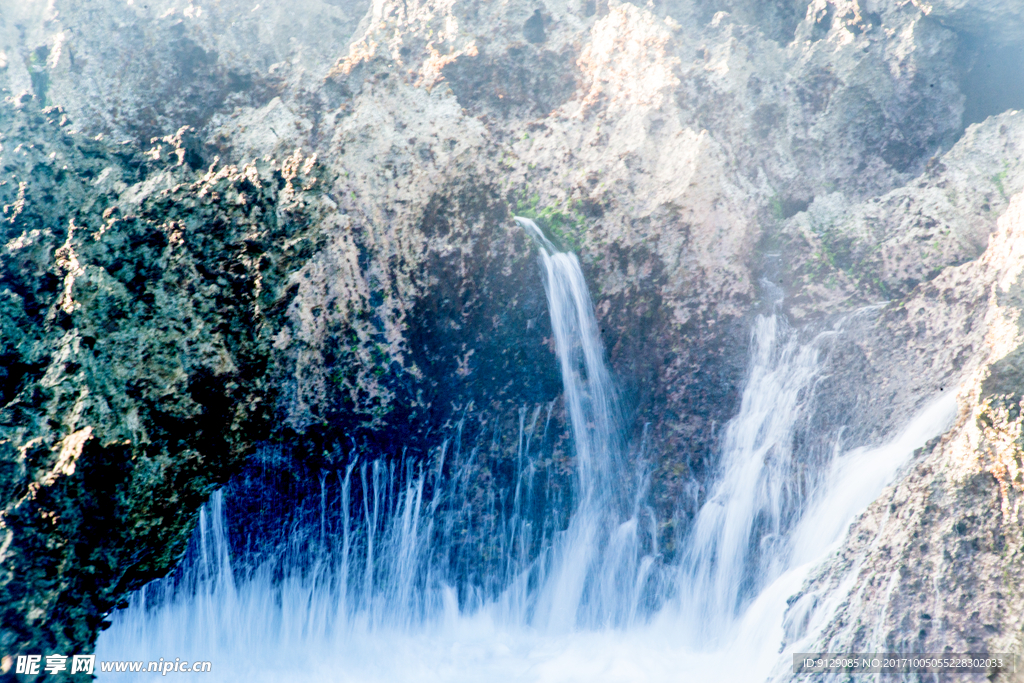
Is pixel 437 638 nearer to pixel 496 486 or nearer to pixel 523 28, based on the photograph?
pixel 496 486

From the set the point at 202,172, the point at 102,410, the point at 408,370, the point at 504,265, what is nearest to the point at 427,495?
the point at 408,370

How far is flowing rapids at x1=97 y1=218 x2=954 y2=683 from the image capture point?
18.1ft

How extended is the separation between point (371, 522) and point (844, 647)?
12.7 feet

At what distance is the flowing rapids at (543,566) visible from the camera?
5.53 metres

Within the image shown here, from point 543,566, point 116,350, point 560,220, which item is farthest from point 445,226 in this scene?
point 543,566

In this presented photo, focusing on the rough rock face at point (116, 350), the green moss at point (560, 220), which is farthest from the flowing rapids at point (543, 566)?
the rough rock face at point (116, 350)

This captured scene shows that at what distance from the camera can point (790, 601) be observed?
16.4ft

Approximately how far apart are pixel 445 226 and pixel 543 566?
3.37 metres

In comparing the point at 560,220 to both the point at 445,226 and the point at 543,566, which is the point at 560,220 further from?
Answer: the point at 543,566

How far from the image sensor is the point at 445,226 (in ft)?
19.3

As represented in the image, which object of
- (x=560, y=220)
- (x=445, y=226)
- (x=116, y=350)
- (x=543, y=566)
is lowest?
(x=543, y=566)

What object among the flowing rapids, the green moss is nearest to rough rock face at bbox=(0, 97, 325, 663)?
the flowing rapids

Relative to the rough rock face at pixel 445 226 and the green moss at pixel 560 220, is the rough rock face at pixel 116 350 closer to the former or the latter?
the rough rock face at pixel 445 226

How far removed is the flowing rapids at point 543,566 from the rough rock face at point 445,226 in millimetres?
271
